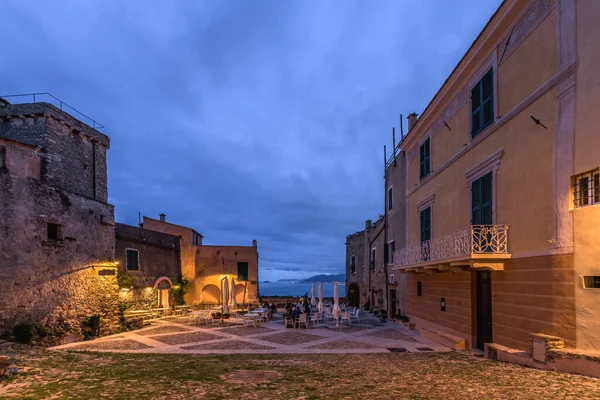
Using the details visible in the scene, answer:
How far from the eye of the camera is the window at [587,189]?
7.78 meters

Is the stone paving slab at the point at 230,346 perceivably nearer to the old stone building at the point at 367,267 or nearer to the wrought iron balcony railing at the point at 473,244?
the wrought iron balcony railing at the point at 473,244

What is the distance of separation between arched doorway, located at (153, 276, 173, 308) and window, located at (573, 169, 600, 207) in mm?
23687

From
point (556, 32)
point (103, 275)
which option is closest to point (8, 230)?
point (103, 275)

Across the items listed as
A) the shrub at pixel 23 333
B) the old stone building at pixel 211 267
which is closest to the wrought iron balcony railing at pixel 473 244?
the shrub at pixel 23 333

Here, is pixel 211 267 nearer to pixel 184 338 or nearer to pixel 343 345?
pixel 184 338

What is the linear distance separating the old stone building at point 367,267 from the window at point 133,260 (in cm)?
1560

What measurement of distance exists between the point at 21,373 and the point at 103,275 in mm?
10097

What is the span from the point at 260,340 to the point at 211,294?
61.6ft

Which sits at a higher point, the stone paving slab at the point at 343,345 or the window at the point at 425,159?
the window at the point at 425,159

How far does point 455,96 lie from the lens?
46.9 feet

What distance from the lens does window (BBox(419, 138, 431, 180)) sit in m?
17.1

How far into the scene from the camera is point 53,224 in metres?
16.0

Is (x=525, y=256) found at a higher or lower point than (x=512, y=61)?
lower

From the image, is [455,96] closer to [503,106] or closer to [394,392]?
[503,106]
